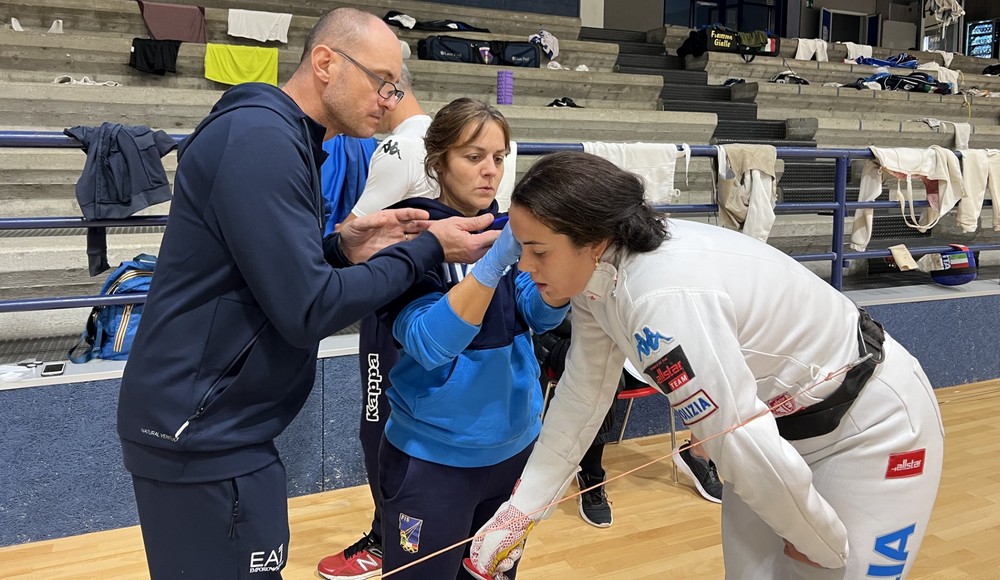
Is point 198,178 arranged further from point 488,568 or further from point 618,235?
point 488,568

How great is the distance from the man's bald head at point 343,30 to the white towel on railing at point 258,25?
6.54 metres

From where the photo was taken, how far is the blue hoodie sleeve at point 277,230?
1.10m

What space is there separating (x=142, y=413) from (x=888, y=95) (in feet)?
31.3

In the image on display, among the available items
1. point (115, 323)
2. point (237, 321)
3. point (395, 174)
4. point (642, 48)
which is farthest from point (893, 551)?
point (642, 48)

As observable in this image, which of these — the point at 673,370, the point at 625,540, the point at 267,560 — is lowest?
the point at 625,540

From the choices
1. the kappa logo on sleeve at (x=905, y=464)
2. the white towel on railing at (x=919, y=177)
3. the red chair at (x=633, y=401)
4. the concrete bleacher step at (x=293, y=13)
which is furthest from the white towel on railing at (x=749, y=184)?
the concrete bleacher step at (x=293, y=13)

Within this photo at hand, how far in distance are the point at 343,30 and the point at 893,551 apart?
1.38 meters

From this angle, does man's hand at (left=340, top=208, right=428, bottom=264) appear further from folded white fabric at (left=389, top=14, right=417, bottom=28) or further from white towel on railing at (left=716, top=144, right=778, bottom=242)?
folded white fabric at (left=389, top=14, right=417, bottom=28)

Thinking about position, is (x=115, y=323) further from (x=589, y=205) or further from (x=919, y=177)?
(x=919, y=177)

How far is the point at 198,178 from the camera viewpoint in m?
1.15

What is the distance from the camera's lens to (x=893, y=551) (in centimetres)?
137

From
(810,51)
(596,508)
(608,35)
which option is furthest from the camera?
(810,51)

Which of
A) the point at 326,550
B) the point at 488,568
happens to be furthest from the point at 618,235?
the point at 326,550

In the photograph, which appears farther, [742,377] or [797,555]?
[797,555]
